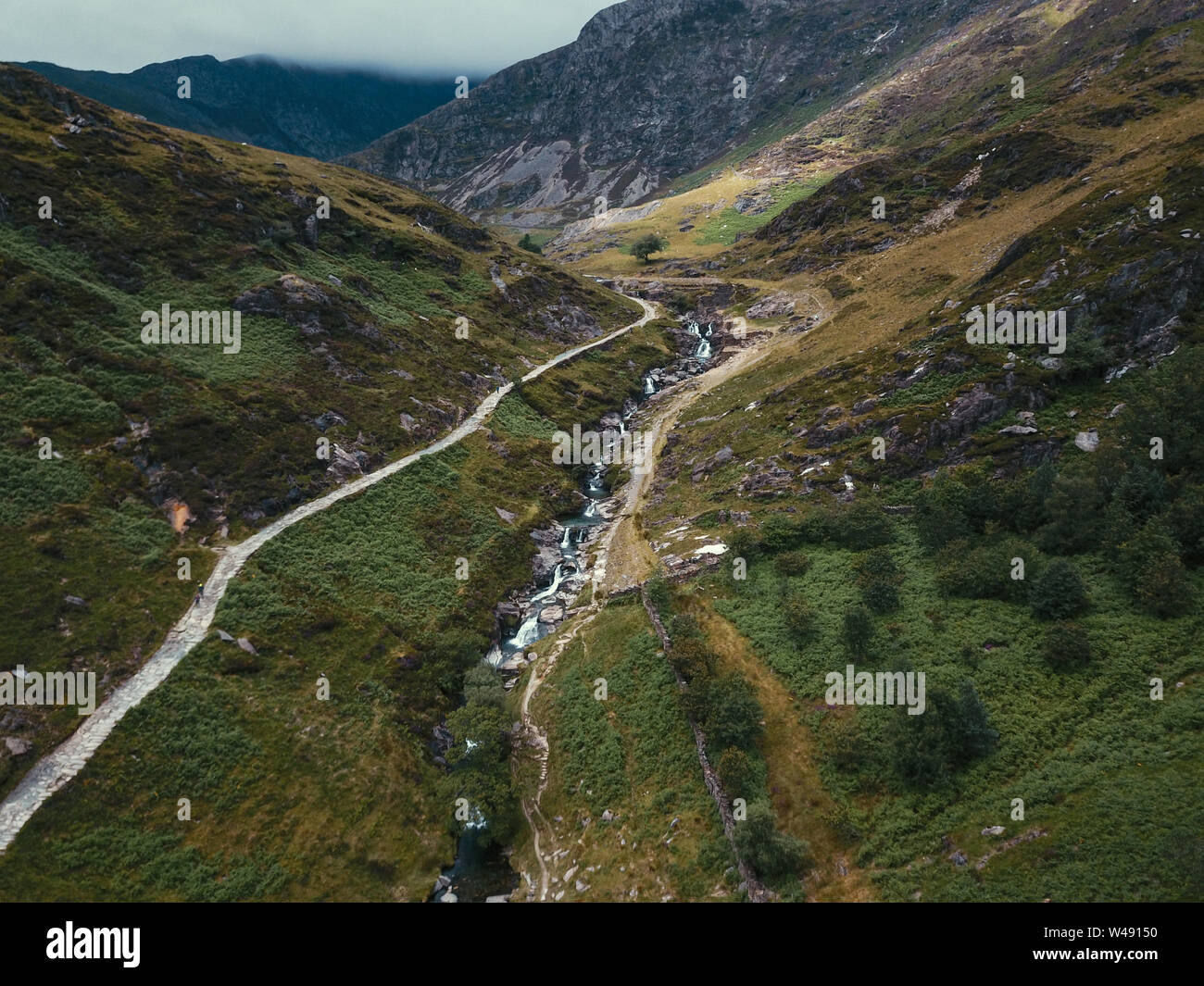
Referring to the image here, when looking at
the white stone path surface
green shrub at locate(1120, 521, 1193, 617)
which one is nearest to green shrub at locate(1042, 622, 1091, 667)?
green shrub at locate(1120, 521, 1193, 617)

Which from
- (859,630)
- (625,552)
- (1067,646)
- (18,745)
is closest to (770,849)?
(859,630)

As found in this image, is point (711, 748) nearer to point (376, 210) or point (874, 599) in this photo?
point (874, 599)

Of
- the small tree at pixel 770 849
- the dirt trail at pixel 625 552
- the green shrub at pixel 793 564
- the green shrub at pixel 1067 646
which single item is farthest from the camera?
the green shrub at pixel 793 564

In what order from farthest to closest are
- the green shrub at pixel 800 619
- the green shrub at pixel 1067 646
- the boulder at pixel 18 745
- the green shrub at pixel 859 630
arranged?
1. the green shrub at pixel 800 619
2. the green shrub at pixel 859 630
3. the boulder at pixel 18 745
4. the green shrub at pixel 1067 646

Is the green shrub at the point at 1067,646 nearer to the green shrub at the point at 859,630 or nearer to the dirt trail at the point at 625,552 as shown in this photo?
the green shrub at the point at 859,630

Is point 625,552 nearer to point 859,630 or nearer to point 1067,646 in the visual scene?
point 859,630

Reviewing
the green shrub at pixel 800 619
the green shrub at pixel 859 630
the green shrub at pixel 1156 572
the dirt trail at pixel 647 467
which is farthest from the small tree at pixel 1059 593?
the dirt trail at pixel 647 467

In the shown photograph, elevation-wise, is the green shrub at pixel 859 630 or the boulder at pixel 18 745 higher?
the green shrub at pixel 859 630
